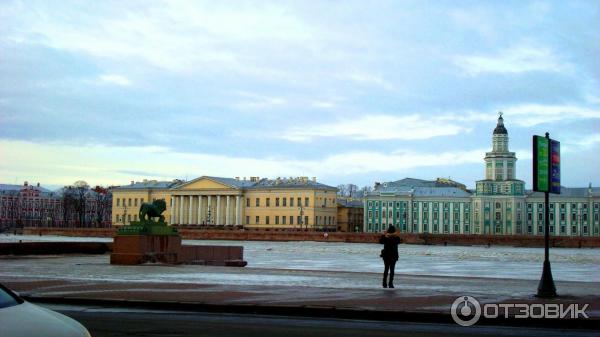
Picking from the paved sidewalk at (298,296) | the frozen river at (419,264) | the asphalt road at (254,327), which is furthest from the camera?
the frozen river at (419,264)

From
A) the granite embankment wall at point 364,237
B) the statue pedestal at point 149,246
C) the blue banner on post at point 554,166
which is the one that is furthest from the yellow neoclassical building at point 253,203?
the blue banner on post at point 554,166

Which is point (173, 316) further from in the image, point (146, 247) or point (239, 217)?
point (239, 217)

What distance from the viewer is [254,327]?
42.8 ft

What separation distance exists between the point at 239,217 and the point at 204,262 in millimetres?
150755

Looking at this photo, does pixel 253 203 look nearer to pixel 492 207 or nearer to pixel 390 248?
pixel 492 207

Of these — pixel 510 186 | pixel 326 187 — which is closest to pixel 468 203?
pixel 510 186

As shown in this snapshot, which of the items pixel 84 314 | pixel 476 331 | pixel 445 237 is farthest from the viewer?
pixel 445 237

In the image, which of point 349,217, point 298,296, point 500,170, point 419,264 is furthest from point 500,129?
point 298,296

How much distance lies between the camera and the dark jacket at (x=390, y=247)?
70.2 ft

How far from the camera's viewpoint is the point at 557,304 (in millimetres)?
16328

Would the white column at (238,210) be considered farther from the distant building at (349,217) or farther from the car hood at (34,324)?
the car hood at (34,324)

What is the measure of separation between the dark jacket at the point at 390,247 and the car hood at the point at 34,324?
15.7 m

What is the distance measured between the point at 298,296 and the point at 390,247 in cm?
460

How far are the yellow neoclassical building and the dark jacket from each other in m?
154
